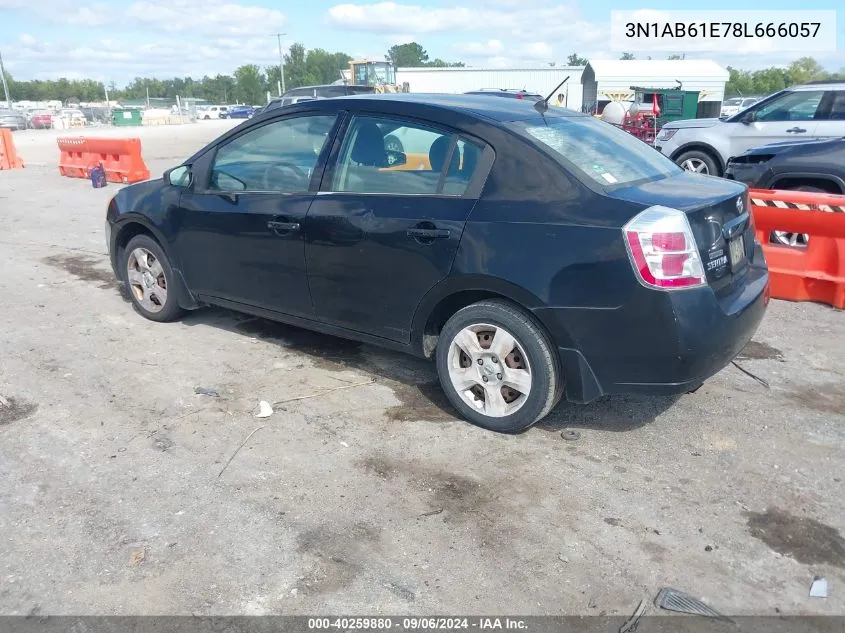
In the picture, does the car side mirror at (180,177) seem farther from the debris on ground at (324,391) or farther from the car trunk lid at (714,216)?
the car trunk lid at (714,216)

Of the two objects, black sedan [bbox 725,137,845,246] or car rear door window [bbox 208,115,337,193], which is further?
black sedan [bbox 725,137,845,246]

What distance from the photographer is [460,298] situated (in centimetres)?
397

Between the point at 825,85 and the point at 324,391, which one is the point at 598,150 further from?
the point at 825,85

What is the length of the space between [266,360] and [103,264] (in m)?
3.84

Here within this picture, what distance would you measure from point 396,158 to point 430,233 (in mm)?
626

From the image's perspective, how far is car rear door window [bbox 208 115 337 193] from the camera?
4.49 meters

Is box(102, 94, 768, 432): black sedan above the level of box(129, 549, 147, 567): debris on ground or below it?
above

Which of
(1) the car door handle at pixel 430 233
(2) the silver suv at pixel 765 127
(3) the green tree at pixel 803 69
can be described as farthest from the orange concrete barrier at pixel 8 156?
(3) the green tree at pixel 803 69

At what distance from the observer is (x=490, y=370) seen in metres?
3.87

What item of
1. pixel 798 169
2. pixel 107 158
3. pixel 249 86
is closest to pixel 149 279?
pixel 798 169

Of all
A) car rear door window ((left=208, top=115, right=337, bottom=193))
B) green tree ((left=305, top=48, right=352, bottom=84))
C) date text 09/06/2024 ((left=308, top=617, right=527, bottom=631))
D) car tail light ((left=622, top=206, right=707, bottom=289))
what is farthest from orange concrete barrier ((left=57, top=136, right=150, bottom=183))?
green tree ((left=305, top=48, right=352, bottom=84))

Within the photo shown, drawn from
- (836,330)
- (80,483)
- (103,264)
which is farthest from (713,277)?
(103,264)

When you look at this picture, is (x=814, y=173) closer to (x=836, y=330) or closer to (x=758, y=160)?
(x=758, y=160)

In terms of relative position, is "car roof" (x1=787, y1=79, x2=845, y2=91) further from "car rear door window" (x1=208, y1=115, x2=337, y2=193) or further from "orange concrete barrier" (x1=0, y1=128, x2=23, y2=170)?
"orange concrete barrier" (x1=0, y1=128, x2=23, y2=170)
